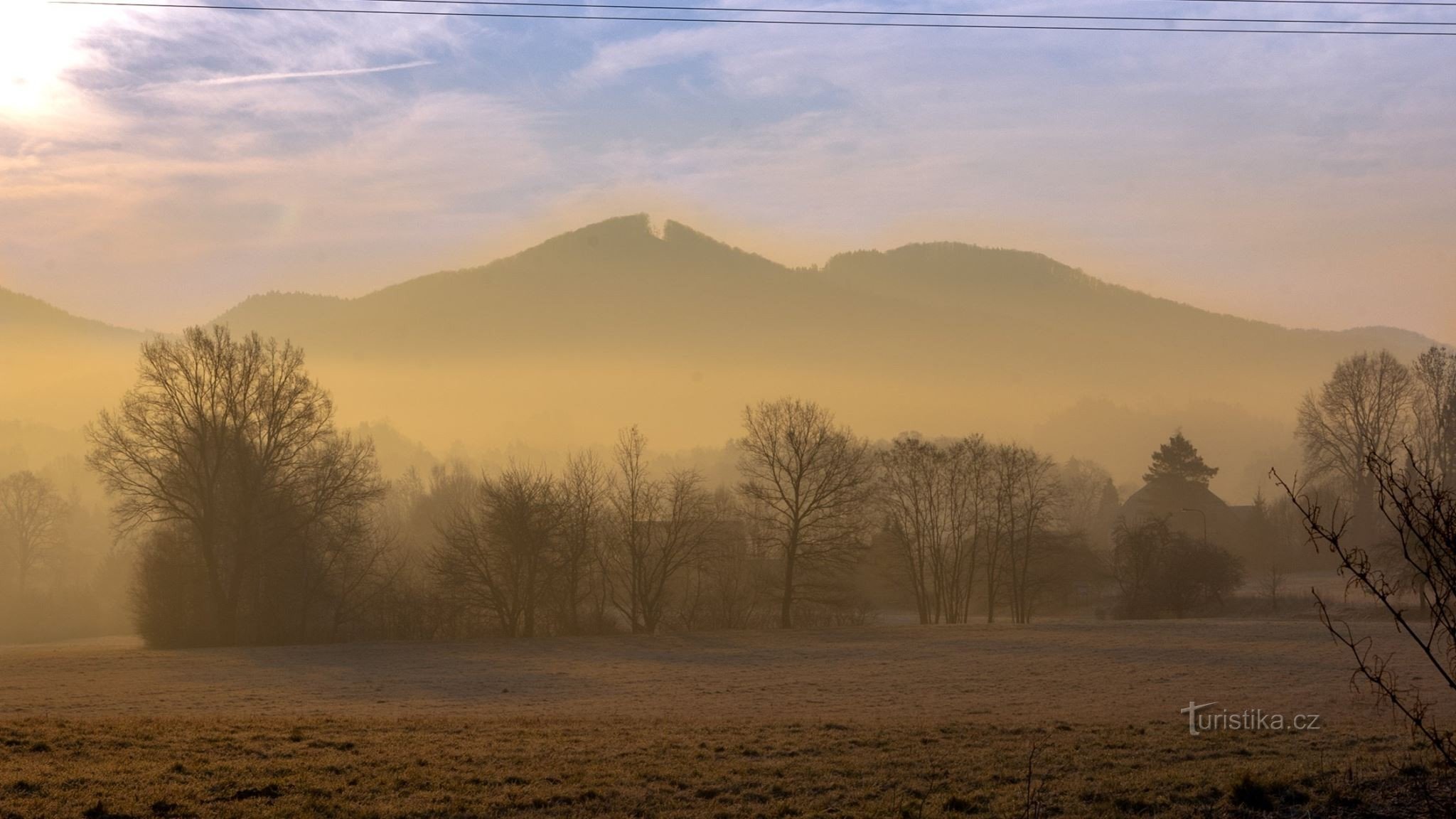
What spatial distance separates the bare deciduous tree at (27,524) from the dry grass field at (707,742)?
233 ft

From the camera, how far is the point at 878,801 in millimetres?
12250

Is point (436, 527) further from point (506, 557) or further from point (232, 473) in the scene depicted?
point (232, 473)

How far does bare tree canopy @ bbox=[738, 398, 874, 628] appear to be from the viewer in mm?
52656

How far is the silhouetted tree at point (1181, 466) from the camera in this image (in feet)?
298

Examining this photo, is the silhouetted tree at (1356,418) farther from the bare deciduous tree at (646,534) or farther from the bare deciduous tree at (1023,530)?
the bare deciduous tree at (646,534)

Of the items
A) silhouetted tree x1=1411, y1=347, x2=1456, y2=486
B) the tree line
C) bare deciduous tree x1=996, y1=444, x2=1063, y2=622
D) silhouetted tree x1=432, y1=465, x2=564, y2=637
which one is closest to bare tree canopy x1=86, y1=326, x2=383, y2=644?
the tree line

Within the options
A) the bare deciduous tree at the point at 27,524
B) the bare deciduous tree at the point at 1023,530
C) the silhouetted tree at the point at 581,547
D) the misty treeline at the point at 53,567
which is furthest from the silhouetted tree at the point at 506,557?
the bare deciduous tree at the point at 27,524

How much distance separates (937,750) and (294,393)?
39957 millimetres

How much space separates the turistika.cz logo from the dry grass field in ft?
1.25

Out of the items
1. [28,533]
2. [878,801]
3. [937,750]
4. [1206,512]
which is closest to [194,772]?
[878,801]

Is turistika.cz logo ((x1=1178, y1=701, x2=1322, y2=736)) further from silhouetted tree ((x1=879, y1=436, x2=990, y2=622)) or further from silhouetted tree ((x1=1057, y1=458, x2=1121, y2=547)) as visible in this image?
silhouetted tree ((x1=1057, y1=458, x2=1121, y2=547))

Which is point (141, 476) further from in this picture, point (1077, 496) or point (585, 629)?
point (1077, 496)

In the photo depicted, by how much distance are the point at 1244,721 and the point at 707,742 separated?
1044 centimetres

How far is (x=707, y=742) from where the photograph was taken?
1666cm
